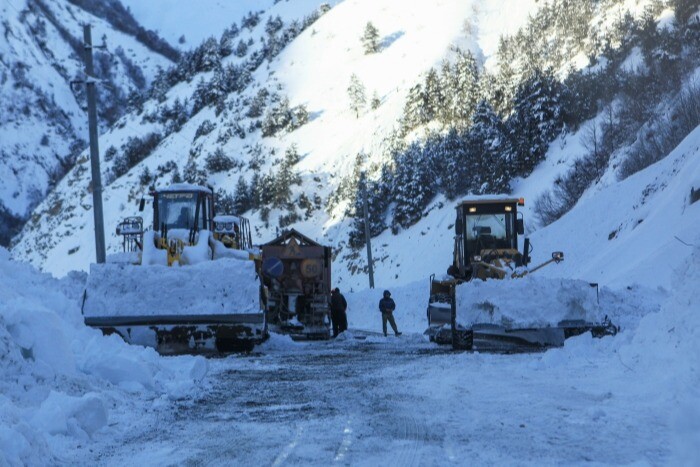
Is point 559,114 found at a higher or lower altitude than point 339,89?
lower

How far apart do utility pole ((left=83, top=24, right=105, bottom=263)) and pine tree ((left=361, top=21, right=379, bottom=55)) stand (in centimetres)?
7171

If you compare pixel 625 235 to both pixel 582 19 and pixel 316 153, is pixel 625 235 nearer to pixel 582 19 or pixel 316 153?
pixel 582 19

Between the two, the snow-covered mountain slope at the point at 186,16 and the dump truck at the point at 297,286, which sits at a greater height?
the snow-covered mountain slope at the point at 186,16

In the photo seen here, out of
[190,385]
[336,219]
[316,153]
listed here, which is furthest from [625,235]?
[316,153]

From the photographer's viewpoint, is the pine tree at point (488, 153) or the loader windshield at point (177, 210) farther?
the pine tree at point (488, 153)

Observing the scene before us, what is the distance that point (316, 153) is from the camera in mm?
80250

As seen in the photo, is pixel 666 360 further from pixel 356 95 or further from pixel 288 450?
pixel 356 95

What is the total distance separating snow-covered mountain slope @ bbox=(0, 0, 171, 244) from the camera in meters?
132

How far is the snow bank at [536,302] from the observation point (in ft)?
51.9

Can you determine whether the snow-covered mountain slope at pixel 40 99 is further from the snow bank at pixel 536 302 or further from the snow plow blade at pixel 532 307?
the snow bank at pixel 536 302

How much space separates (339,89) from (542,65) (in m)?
33.7

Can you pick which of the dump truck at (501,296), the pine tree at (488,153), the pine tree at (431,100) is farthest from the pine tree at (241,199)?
the dump truck at (501,296)

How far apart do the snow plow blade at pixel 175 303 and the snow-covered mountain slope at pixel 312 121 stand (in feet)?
153

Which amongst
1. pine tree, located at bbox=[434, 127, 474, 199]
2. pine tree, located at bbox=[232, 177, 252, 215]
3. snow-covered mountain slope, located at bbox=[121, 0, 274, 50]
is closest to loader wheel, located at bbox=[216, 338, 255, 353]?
pine tree, located at bbox=[434, 127, 474, 199]
